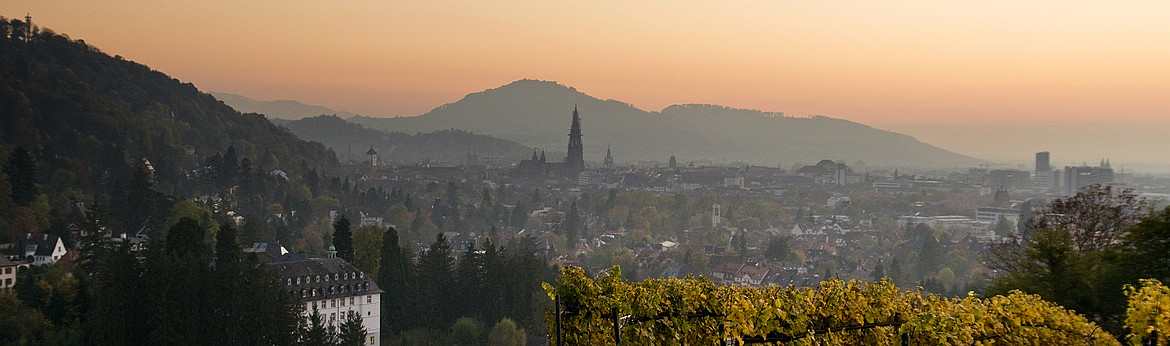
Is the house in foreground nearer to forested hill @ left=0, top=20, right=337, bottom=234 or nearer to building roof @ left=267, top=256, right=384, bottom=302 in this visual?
building roof @ left=267, top=256, right=384, bottom=302

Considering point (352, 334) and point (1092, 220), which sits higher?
point (1092, 220)

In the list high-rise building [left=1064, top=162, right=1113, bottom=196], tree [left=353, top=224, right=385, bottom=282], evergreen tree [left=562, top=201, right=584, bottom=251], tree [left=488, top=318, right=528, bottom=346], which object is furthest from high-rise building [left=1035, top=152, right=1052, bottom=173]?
tree [left=488, top=318, right=528, bottom=346]

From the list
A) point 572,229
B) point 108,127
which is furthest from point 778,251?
point 108,127

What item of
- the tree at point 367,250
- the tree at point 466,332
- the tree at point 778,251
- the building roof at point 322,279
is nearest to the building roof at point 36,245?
the building roof at point 322,279

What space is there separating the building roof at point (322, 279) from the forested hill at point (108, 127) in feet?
53.0

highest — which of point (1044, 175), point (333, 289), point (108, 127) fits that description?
point (108, 127)

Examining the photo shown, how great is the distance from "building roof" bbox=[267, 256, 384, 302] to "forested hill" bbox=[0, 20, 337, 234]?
16142 millimetres

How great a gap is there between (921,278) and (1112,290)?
5596cm

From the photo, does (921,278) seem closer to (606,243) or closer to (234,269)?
(606,243)

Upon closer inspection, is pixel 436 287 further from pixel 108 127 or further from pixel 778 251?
pixel 108 127

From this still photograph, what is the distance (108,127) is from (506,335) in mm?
46301

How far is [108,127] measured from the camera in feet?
222

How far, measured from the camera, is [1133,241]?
1238 centimetres

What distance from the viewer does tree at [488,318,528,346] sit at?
115 ft
